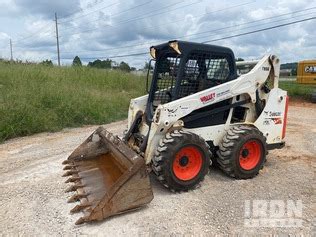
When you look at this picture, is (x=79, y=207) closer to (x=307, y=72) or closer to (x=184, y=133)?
(x=184, y=133)

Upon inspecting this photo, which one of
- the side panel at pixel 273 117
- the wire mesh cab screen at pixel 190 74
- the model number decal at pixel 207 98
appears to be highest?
the wire mesh cab screen at pixel 190 74

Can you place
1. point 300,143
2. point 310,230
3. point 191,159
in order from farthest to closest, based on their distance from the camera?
1. point 300,143
2. point 191,159
3. point 310,230

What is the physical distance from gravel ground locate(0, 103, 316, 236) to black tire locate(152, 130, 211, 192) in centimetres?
16

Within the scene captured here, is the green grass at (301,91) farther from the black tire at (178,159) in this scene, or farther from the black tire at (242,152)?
the black tire at (178,159)

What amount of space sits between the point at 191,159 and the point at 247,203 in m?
0.85

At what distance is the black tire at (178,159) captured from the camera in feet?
13.2

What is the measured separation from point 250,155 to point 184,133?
1.24 meters

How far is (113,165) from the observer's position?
462 centimetres

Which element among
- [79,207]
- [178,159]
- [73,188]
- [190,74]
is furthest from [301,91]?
[79,207]

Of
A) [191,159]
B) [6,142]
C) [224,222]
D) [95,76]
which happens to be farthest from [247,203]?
[95,76]

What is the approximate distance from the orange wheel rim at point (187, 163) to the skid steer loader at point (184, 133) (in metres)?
0.01

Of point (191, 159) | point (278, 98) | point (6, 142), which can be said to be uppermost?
point (278, 98)

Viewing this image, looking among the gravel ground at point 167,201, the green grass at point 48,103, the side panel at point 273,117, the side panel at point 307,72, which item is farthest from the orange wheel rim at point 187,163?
the side panel at point 307,72

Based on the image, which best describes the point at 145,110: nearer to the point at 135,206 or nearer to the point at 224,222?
the point at 135,206
